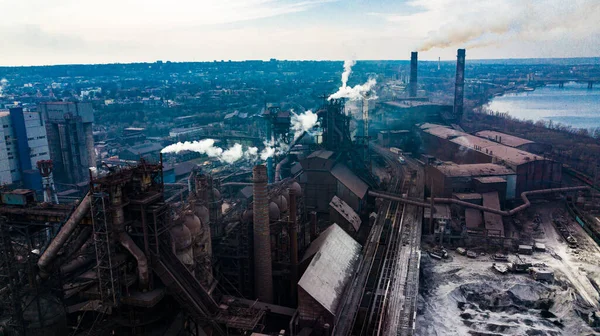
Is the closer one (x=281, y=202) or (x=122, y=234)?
(x=122, y=234)

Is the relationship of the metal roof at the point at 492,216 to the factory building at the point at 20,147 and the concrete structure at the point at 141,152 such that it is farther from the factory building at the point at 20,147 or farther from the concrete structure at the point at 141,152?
the factory building at the point at 20,147

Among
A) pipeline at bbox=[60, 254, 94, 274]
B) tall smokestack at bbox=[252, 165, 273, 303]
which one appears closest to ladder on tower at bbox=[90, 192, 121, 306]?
pipeline at bbox=[60, 254, 94, 274]

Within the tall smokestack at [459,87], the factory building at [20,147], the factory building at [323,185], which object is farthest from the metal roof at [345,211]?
the tall smokestack at [459,87]

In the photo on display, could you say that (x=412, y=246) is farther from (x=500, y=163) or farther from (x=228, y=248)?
(x=500, y=163)

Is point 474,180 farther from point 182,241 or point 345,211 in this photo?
point 182,241

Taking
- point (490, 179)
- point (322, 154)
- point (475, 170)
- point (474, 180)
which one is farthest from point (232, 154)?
point (490, 179)

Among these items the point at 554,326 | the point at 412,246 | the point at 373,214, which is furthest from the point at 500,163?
the point at 554,326
